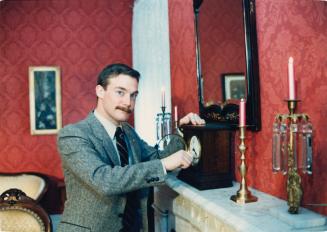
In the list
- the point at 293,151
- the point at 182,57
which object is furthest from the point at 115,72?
the point at 182,57

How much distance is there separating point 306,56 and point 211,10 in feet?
3.24

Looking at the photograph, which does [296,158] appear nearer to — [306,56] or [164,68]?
[306,56]

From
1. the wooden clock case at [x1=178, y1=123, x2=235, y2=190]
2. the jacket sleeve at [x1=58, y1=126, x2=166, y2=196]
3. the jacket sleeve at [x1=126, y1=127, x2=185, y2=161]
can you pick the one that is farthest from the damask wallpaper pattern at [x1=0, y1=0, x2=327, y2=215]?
the jacket sleeve at [x1=58, y1=126, x2=166, y2=196]

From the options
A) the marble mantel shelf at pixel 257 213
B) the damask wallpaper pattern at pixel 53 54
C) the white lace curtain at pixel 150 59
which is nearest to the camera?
the marble mantel shelf at pixel 257 213

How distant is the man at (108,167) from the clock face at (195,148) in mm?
195

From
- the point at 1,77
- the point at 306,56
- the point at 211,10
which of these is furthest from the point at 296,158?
the point at 1,77

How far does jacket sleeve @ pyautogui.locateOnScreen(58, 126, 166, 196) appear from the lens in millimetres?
1575

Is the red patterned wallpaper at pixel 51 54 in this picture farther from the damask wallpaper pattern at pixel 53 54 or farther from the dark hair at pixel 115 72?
the dark hair at pixel 115 72

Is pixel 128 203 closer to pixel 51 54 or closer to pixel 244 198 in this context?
pixel 244 198

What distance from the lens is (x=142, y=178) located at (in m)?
1.62

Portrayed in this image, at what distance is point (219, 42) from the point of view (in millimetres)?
2215

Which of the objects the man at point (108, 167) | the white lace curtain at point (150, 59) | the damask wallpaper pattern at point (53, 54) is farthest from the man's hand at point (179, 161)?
the white lace curtain at point (150, 59)

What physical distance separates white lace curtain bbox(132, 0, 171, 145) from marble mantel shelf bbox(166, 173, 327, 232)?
1645 mm

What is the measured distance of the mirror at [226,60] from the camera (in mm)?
1843
